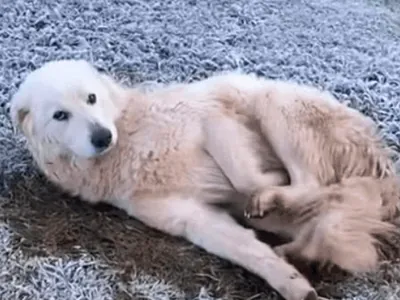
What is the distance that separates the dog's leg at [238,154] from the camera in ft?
6.55

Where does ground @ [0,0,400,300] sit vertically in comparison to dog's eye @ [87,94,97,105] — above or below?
below

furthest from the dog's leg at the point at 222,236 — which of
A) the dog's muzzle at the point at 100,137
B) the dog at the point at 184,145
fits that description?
the dog's muzzle at the point at 100,137

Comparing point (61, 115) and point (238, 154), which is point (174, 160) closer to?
point (238, 154)

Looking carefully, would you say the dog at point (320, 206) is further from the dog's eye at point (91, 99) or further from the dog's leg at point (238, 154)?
the dog's eye at point (91, 99)

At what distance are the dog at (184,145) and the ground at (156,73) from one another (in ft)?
0.23

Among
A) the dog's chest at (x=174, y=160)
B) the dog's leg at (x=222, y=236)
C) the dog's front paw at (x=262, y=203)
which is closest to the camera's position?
the dog's leg at (x=222, y=236)

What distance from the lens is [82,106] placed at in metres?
1.97

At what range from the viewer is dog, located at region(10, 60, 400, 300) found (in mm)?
1974

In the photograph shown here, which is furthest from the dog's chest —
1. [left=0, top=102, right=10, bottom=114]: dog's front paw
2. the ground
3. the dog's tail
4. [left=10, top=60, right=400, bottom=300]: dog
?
[left=0, top=102, right=10, bottom=114]: dog's front paw

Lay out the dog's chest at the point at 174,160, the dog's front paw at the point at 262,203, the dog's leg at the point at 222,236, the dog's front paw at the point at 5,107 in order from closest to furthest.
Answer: the dog's leg at the point at 222,236 → the dog's front paw at the point at 262,203 → the dog's chest at the point at 174,160 → the dog's front paw at the point at 5,107

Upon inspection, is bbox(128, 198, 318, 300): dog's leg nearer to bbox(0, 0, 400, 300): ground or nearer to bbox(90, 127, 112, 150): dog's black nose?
bbox(0, 0, 400, 300): ground

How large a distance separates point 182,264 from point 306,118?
46cm

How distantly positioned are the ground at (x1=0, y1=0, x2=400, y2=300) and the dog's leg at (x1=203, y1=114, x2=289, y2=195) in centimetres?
19

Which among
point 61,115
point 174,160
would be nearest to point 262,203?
point 174,160
